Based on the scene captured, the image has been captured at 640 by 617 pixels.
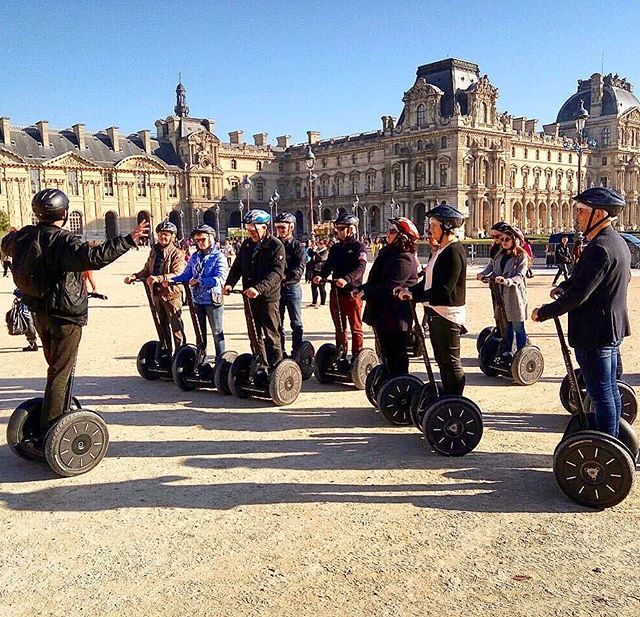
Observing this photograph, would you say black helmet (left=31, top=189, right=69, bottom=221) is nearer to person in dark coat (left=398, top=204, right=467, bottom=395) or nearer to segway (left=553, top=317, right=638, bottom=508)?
person in dark coat (left=398, top=204, right=467, bottom=395)

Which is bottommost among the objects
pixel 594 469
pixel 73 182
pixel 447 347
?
pixel 594 469

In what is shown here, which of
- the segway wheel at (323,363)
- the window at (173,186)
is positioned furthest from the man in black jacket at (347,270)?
the window at (173,186)

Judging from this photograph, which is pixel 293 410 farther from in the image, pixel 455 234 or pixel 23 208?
pixel 23 208

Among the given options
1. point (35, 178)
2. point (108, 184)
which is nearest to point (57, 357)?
point (35, 178)

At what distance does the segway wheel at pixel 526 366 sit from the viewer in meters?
7.95

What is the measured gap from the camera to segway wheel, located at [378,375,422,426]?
6359 millimetres

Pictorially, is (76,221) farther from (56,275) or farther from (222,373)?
(56,275)

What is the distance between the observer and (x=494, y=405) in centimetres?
716

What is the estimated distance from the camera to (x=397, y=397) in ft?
21.0

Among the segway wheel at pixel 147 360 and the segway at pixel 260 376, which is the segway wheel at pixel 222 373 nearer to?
the segway at pixel 260 376

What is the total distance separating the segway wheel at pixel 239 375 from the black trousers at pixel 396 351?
1851 mm

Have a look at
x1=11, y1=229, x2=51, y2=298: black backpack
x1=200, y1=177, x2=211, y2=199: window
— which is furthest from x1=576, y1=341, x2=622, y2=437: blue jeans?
x1=200, y1=177, x2=211, y2=199: window

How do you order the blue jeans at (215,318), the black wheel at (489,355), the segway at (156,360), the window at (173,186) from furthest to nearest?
the window at (173,186) → the segway at (156,360) → the black wheel at (489,355) → the blue jeans at (215,318)

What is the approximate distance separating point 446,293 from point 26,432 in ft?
12.4
